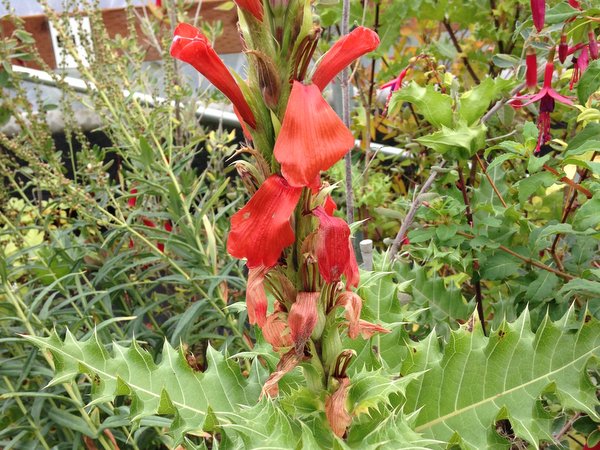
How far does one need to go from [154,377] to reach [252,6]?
17.8 inches

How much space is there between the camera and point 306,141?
0.42 m

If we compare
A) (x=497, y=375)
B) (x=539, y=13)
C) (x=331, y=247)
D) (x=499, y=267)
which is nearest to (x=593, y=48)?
(x=539, y=13)

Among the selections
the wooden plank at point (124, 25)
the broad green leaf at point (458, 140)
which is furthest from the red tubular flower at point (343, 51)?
the wooden plank at point (124, 25)

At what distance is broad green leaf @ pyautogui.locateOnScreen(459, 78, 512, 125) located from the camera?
848mm

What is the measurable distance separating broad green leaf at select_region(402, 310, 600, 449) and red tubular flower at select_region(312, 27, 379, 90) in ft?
1.13

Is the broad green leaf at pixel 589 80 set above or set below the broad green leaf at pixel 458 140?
above

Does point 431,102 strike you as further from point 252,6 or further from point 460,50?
point 460,50

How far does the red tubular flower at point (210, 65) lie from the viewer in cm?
47

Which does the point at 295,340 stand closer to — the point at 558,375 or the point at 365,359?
the point at 365,359

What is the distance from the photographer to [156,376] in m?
0.70

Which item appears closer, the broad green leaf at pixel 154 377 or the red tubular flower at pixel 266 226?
the red tubular flower at pixel 266 226

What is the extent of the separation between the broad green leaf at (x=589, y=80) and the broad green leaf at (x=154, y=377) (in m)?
0.55

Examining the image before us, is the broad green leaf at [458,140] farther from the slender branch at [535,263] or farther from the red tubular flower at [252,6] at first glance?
the red tubular flower at [252,6]

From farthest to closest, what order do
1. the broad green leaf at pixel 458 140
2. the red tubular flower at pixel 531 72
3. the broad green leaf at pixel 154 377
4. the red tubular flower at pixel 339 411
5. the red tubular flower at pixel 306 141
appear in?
the red tubular flower at pixel 531 72 → the broad green leaf at pixel 458 140 → the broad green leaf at pixel 154 377 → the red tubular flower at pixel 339 411 → the red tubular flower at pixel 306 141
